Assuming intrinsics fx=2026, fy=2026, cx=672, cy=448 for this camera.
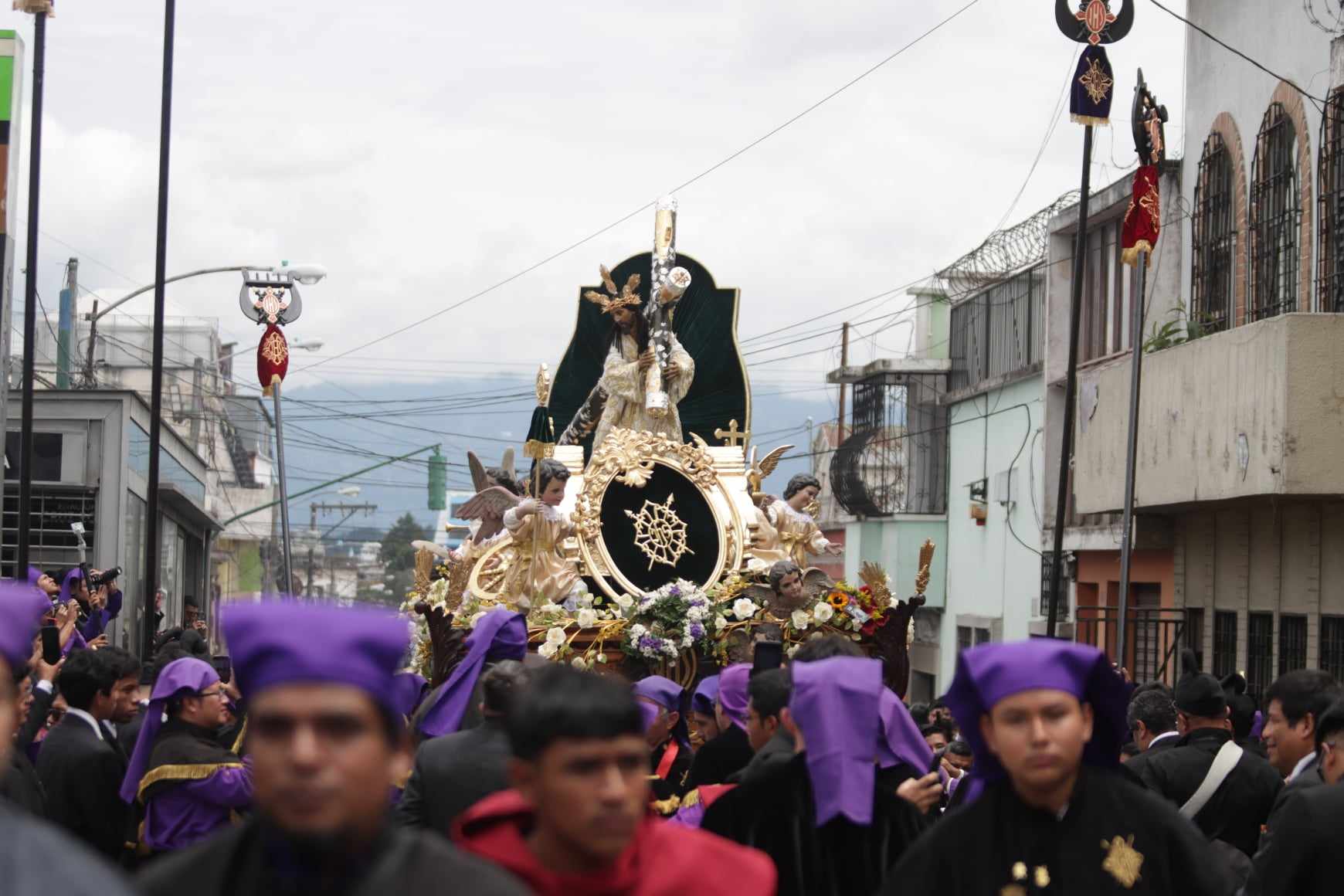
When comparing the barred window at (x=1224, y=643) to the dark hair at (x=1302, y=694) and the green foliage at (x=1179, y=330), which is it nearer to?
the green foliage at (x=1179, y=330)

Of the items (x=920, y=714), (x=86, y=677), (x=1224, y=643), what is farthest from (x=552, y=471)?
(x=1224, y=643)

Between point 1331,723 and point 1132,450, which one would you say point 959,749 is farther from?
point 1132,450

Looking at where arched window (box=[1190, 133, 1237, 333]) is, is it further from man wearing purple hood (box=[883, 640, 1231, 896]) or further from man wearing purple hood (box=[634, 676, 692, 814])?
man wearing purple hood (box=[883, 640, 1231, 896])

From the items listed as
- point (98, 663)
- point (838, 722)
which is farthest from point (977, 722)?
point (98, 663)

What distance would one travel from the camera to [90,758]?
6898mm

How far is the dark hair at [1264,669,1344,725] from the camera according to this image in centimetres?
670

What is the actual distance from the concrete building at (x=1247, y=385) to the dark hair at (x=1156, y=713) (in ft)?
24.7

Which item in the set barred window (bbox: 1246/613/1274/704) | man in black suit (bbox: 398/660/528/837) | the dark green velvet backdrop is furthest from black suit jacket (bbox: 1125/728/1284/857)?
barred window (bbox: 1246/613/1274/704)

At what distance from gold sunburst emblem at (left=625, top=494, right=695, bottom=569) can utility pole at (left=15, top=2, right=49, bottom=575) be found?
14.3ft

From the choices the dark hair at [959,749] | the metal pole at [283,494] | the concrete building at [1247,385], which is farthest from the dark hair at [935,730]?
the metal pole at [283,494]

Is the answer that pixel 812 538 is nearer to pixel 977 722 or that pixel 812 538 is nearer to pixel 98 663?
pixel 98 663

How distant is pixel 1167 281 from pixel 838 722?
18.4 meters

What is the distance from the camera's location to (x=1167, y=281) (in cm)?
2241

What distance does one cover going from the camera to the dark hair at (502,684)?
5.88m
